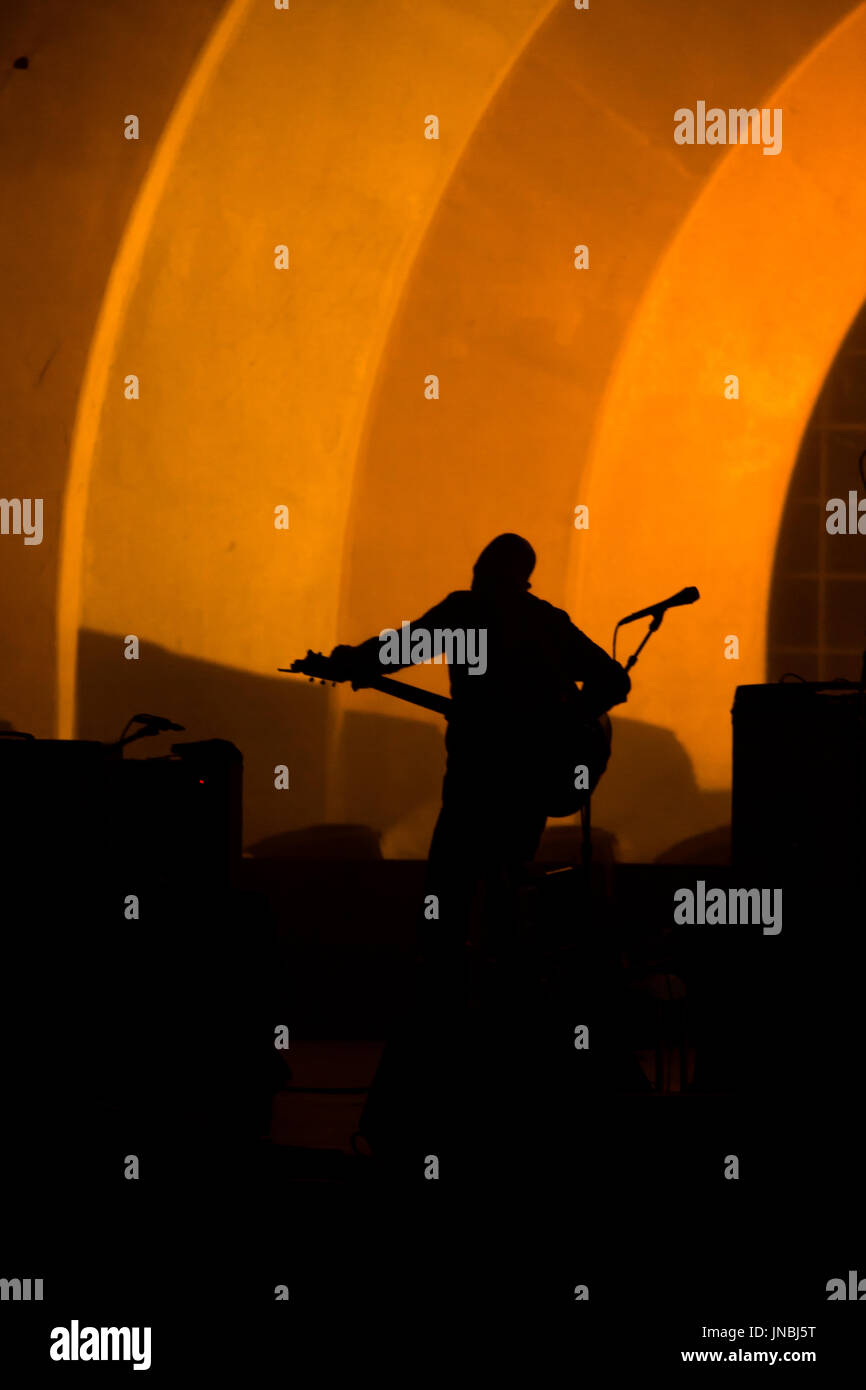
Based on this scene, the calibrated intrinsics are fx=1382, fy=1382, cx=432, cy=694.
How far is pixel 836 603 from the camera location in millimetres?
8039

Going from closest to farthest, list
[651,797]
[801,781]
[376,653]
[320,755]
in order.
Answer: [801,781] → [376,653] → [320,755] → [651,797]

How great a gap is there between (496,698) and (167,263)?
3369 millimetres

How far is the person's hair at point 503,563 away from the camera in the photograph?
4387 millimetres

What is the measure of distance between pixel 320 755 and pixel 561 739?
3.04 metres

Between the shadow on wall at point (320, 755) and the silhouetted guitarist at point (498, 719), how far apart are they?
2432mm

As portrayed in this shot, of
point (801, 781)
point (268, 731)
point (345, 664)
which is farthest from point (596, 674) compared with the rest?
point (268, 731)

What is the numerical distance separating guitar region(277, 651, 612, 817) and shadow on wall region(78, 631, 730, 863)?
96.3 inches

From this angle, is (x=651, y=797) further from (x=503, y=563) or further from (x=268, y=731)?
(x=503, y=563)

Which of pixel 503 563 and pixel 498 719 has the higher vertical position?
pixel 503 563

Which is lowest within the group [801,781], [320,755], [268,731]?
[801,781]

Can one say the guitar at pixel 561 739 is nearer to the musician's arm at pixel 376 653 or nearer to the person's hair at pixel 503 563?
the musician's arm at pixel 376 653

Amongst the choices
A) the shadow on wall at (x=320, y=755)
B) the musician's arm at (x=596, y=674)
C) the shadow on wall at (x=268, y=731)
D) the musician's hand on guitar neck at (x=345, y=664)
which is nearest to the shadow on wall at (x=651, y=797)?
the shadow on wall at (x=320, y=755)

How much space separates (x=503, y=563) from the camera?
4387mm

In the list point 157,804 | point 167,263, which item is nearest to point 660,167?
point 167,263
